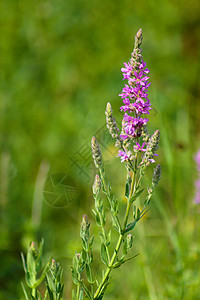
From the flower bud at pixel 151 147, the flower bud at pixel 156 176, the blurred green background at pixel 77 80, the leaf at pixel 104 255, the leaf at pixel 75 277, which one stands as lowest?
the leaf at pixel 75 277

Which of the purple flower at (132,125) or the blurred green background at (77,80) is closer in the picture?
the purple flower at (132,125)

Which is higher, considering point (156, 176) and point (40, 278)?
point (156, 176)

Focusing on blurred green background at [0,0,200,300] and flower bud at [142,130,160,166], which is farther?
blurred green background at [0,0,200,300]

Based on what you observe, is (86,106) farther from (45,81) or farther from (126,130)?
(126,130)

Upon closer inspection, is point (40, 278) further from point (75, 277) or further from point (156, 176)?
point (156, 176)

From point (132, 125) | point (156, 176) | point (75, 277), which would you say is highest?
point (132, 125)

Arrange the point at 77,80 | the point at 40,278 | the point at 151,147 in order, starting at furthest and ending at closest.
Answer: the point at 77,80
the point at 40,278
the point at 151,147

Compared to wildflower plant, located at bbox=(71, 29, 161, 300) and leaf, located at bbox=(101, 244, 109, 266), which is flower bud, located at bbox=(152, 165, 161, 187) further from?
leaf, located at bbox=(101, 244, 109, 266)

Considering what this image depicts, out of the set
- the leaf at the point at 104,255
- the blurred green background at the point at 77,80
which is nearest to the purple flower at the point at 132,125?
the leaf at the point at 104,255

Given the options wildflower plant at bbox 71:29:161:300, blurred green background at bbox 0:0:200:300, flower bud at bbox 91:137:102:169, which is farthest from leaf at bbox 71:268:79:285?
blurred green background at bbox 0:0:200:300

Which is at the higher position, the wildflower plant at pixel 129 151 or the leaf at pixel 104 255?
the wildflower plant at pixel 129 151

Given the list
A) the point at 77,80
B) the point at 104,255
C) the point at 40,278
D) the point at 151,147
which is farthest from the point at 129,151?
the point at 77,80

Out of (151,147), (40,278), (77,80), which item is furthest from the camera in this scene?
(77,80)

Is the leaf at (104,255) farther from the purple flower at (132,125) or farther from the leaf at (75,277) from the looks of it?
the purple flower at (132,125)
